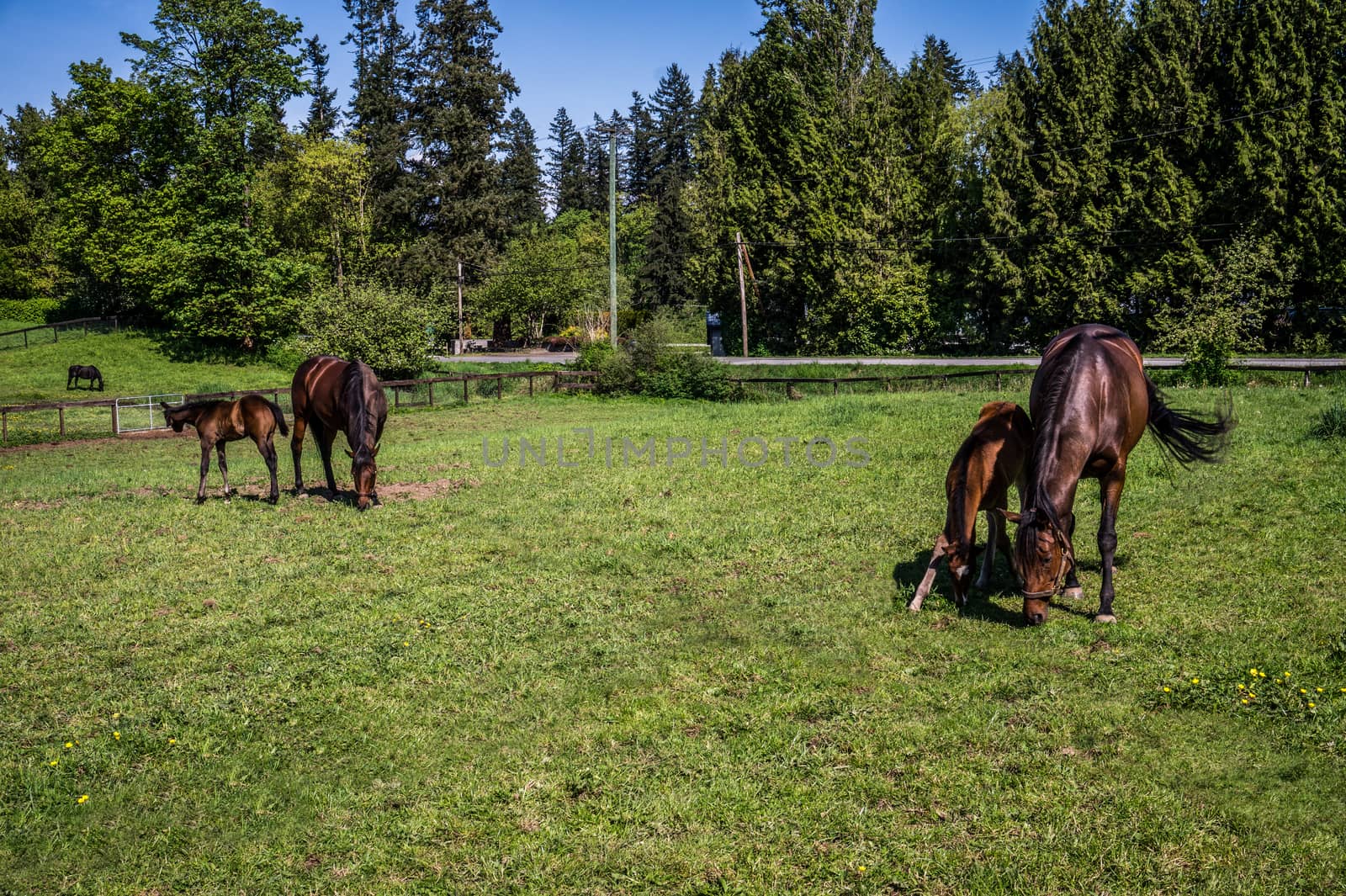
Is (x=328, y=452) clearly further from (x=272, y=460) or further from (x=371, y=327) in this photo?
(x=371, y=327)

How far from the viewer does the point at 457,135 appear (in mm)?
59281

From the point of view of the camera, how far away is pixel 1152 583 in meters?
8.83

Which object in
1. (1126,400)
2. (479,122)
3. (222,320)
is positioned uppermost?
(479,122)

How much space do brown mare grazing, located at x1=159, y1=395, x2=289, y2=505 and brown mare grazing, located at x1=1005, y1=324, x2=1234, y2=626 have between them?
1175cm

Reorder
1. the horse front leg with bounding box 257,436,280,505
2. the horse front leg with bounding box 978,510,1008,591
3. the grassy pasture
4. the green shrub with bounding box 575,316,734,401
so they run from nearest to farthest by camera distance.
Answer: the grassy pasture < the horse front leg with bounding box 978,510,1008,591 < the horse front leg with bounding box 257,436,280,505 < the green shrub with bounding box 575,316,734,401

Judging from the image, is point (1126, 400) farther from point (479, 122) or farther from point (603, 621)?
point (479, 122)

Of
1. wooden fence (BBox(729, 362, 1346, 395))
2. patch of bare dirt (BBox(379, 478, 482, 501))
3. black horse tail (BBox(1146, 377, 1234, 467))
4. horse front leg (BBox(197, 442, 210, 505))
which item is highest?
wooden fence (BBox(729, 362, 1346, 395))

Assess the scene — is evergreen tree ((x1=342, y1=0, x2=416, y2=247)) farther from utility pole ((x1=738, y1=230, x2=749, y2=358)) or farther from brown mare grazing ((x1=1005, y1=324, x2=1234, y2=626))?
brown mare grazing ((x1=1005, y1=324, x2=1234, y2=626))

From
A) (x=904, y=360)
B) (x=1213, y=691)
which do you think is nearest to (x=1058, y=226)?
(x=904, y=360)

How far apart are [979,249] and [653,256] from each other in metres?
36.8

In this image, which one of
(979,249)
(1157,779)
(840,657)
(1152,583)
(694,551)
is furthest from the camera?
(979,249)

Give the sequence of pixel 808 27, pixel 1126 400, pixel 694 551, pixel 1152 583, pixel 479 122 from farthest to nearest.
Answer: pixel 479 122, pixel 808 27, pixel 694 551, pixel 1152 583, pixel 1126 400

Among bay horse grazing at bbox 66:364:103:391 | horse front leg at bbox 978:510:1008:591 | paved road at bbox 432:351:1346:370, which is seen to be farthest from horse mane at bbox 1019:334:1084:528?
bay horse grazing at bbox 66:364:103:391

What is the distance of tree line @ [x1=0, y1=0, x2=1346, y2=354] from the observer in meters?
33.8
